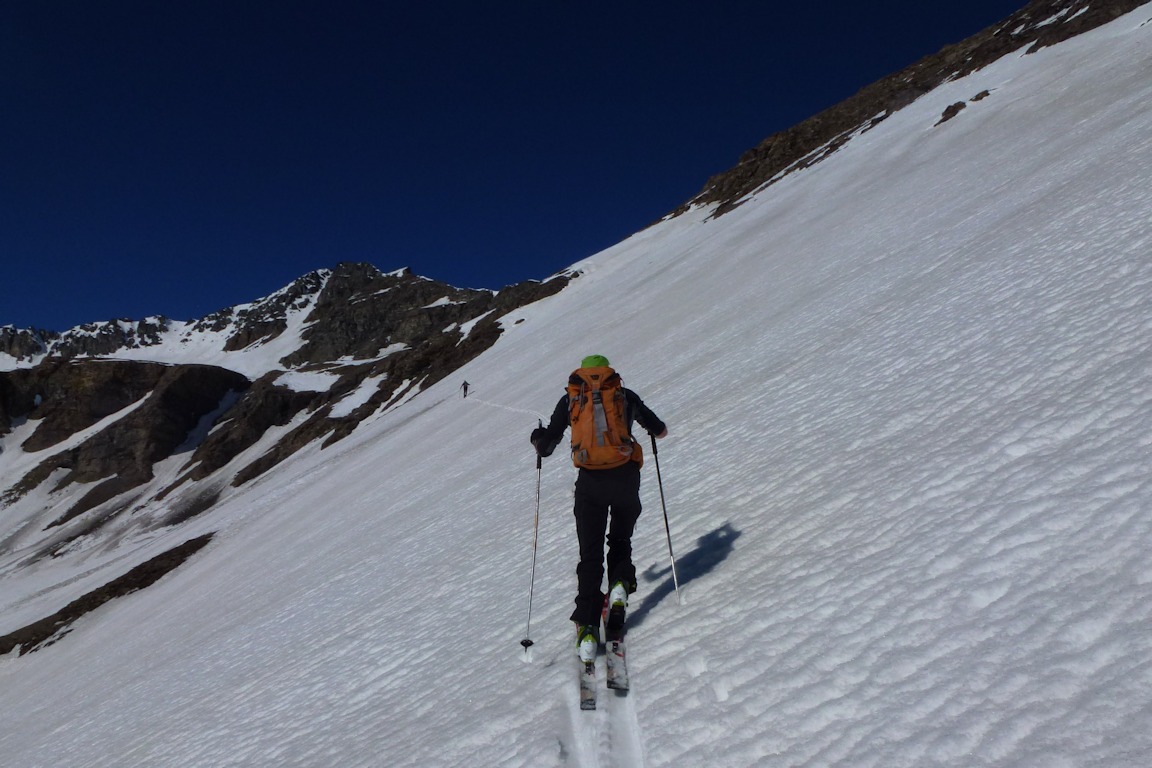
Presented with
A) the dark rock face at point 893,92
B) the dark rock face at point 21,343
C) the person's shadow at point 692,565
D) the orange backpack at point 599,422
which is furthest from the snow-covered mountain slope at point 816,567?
the dark rock face at point 21,343

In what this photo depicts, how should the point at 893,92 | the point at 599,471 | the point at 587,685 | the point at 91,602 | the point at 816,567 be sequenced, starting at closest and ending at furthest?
the point at 587,685 < the point at 816,567 < the point at 599,471 < the point at 91,602 < the point at 893,92

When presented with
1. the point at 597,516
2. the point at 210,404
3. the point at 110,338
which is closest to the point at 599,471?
the point at 597,516

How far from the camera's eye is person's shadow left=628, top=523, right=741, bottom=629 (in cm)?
532

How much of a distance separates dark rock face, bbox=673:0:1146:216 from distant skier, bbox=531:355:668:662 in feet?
127

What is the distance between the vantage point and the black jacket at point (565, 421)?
4.93 m

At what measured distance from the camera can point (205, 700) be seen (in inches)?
330

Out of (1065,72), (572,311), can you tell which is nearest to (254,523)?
(572,311)

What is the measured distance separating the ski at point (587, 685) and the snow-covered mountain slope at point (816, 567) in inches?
3.4

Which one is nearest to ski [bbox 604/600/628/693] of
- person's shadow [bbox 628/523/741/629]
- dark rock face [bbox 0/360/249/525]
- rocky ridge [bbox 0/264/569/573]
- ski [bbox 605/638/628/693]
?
ski [bbox 605/638/628/693]

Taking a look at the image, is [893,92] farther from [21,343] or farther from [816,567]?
[21,343]

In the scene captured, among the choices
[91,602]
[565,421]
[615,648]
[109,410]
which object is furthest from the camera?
A: [109,410]

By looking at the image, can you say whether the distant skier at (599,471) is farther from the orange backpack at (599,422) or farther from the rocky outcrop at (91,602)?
the rocky outcrop at (91,602)

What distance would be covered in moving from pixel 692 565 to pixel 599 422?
1.72m

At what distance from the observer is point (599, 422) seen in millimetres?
4758
